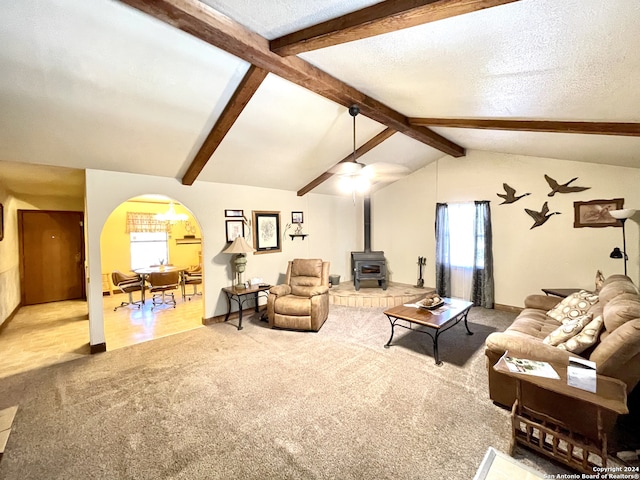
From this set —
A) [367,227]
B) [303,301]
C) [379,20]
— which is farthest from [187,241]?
[379,20]

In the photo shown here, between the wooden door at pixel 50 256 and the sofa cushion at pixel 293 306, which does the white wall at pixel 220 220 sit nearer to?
the sofa cushion at pixel 293 306

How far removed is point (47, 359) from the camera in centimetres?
334

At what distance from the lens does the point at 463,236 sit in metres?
5.51

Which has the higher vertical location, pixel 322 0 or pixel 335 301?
pixel 322 0

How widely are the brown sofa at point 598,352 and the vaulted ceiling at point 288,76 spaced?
155 cm

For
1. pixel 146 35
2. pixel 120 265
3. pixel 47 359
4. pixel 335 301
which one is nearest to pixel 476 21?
pixel 146 35

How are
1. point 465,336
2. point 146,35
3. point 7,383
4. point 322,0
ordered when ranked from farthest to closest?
point 465,336 < point 7,383 < point 146,35 < point 322,0

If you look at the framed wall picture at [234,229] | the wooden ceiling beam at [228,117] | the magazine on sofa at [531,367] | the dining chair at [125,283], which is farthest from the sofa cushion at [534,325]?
the dining chair at [125,283]

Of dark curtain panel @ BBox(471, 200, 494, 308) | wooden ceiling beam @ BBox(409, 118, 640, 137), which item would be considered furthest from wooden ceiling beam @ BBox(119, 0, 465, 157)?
dark curtain panel @ BBox(471, 200, 494, 308)

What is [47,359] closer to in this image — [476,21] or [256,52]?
[256,52]

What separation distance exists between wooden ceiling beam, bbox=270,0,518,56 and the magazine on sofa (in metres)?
2.10

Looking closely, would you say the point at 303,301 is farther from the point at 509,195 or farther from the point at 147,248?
the point at 147,248

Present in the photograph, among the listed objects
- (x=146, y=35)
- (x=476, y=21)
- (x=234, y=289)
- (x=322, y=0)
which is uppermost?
(x=146, y=35)

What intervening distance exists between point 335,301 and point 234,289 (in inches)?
81.0
